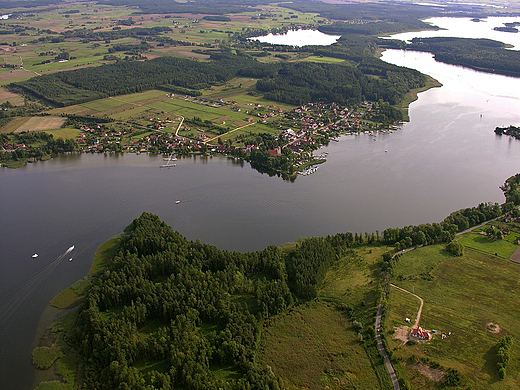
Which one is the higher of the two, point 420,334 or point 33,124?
point 33,124

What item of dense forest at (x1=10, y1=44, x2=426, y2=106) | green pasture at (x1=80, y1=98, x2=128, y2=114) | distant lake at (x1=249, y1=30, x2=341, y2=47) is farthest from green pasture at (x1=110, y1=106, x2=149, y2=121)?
distant lake at (x1=249, y1=30, x2=341, y2=47)

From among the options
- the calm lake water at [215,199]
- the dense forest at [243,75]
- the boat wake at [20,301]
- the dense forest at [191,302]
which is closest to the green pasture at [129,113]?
the dense forest at [243,75]

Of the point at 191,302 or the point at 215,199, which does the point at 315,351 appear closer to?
the point at 191,302

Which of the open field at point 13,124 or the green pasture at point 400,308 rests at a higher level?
the open field at point 13,124

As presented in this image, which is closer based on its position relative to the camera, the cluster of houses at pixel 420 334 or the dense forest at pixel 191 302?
the dense forest at pixel 191 302

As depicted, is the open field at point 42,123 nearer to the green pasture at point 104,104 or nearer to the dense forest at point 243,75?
the green pasture at point 104,104

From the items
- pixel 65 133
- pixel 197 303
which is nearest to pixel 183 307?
pixel 197 303
